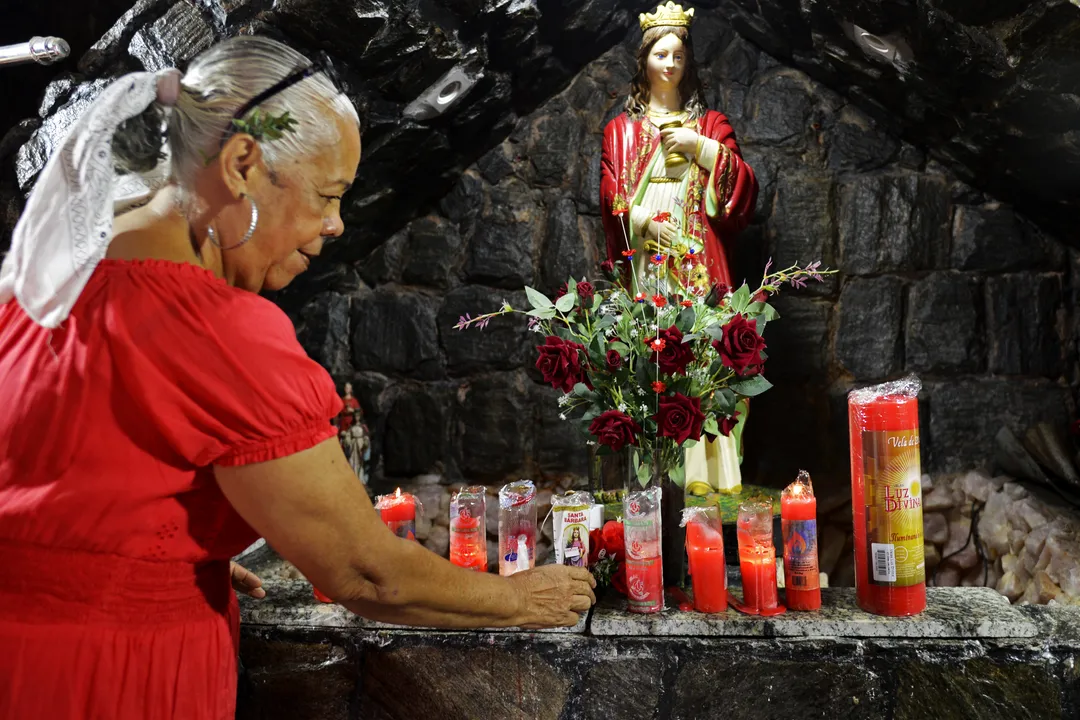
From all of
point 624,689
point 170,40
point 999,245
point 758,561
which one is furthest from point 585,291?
point 999,245

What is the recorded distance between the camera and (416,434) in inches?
135

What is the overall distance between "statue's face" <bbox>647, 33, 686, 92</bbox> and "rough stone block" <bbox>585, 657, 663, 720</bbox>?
2.25 metres

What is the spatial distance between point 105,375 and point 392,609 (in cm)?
40

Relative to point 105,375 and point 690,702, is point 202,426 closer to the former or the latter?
point 105,375

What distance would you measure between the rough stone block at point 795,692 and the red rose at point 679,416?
0.32m

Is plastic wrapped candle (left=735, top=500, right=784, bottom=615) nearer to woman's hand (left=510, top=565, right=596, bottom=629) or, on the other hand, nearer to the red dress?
woman's hand (left=510, top=565, right=596, bottom=629)

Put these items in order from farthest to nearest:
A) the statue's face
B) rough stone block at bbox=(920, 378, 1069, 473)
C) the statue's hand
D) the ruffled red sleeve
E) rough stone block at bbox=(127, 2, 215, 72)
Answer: rough stone block at bbox=(920, 378, 1069, 473), the statue's face, the statue's hand, rough stone block at bbox=(127, 2, 215, 72), the ruffled red sleeve

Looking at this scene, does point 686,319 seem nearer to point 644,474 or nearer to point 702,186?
point 644,474

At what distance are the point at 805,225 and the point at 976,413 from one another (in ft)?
3.04

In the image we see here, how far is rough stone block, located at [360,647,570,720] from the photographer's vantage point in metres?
1.20

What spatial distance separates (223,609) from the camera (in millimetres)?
1037

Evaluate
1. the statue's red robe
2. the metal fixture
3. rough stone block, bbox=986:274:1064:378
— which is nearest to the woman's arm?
the statue's red robe

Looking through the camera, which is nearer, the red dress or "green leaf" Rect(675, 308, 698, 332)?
the red dress

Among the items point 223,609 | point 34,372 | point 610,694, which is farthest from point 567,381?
point 34,372
